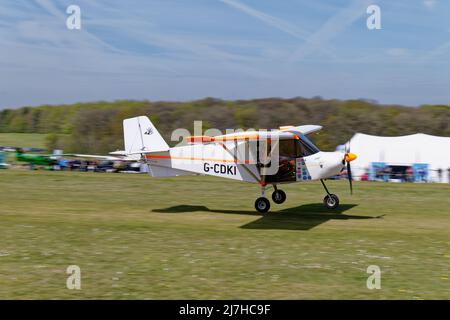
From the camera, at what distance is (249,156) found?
16.5 meters

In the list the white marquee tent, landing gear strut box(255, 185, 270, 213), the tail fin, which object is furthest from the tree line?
landing gear strut box(255, 185, 270, 213)

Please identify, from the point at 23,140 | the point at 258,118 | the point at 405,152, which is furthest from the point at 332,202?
the point at 23,140

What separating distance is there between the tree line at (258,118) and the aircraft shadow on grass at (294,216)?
1208 inches

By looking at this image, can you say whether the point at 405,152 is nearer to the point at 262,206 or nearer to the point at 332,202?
the point at 332,202

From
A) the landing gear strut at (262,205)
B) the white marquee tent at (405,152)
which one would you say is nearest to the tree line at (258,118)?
the white marquee tent at (405,152)

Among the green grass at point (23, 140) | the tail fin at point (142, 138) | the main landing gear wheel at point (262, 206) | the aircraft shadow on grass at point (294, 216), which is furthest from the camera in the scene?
the green grass at point (23, 140)

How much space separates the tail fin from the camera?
59.6ft

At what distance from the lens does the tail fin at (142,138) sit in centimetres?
1817

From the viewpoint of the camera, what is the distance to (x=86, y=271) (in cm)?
912

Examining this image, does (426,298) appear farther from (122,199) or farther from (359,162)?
(359,162)

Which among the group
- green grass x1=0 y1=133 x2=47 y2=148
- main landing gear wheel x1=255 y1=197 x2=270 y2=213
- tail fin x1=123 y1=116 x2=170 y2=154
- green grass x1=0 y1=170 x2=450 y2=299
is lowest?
green grass x1=0 y1=170 x2=450 y2=299

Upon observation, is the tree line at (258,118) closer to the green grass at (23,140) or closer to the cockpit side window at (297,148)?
the green grass at (23,140)

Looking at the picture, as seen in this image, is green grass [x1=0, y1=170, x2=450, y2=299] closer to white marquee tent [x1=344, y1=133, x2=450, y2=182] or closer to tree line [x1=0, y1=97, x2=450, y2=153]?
white marquee tent [x1=344, y1=133, x2=450, y2=182]

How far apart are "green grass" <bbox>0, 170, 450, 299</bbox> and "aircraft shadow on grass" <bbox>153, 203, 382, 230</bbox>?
33mm
